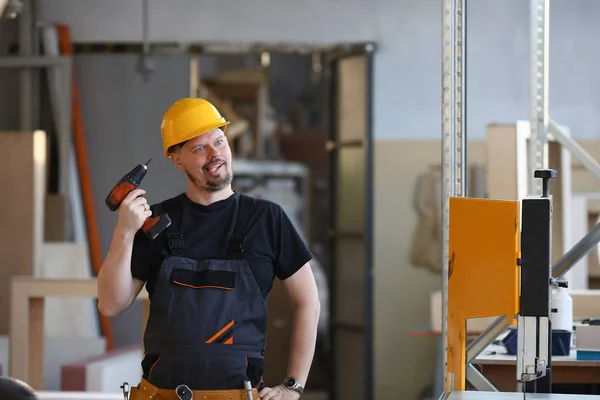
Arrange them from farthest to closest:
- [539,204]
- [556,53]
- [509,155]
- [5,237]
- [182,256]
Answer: [556,53], [5,237], [509,155], [182,256], [539,204]

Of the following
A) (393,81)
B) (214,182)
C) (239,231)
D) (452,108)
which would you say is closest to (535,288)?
(452,108)

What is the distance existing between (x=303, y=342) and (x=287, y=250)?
288mm

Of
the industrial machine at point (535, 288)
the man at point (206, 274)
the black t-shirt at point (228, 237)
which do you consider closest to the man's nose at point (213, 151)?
the man at point (206, 274)

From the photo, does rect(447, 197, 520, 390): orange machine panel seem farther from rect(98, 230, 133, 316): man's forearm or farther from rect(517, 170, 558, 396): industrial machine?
rect(98, 230, 133, 316): man's forearm

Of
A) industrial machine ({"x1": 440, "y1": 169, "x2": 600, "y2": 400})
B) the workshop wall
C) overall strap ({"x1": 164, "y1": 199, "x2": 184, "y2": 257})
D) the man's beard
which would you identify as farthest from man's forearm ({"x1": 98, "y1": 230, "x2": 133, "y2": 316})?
the workshop wall

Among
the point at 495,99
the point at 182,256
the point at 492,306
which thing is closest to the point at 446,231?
the point at 492,306

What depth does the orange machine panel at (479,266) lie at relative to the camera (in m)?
2.70

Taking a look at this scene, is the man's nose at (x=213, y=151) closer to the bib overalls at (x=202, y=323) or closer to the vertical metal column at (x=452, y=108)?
the bib overalls at (x=202, y=323)

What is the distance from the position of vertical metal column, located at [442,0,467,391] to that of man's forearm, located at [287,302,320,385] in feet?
1.41

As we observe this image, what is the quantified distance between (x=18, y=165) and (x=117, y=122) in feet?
4.25

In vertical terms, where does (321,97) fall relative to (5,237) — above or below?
above

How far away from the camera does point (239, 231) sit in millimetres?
2939

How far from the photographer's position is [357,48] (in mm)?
7719

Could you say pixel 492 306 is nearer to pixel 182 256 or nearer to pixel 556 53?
pixel 182 256
